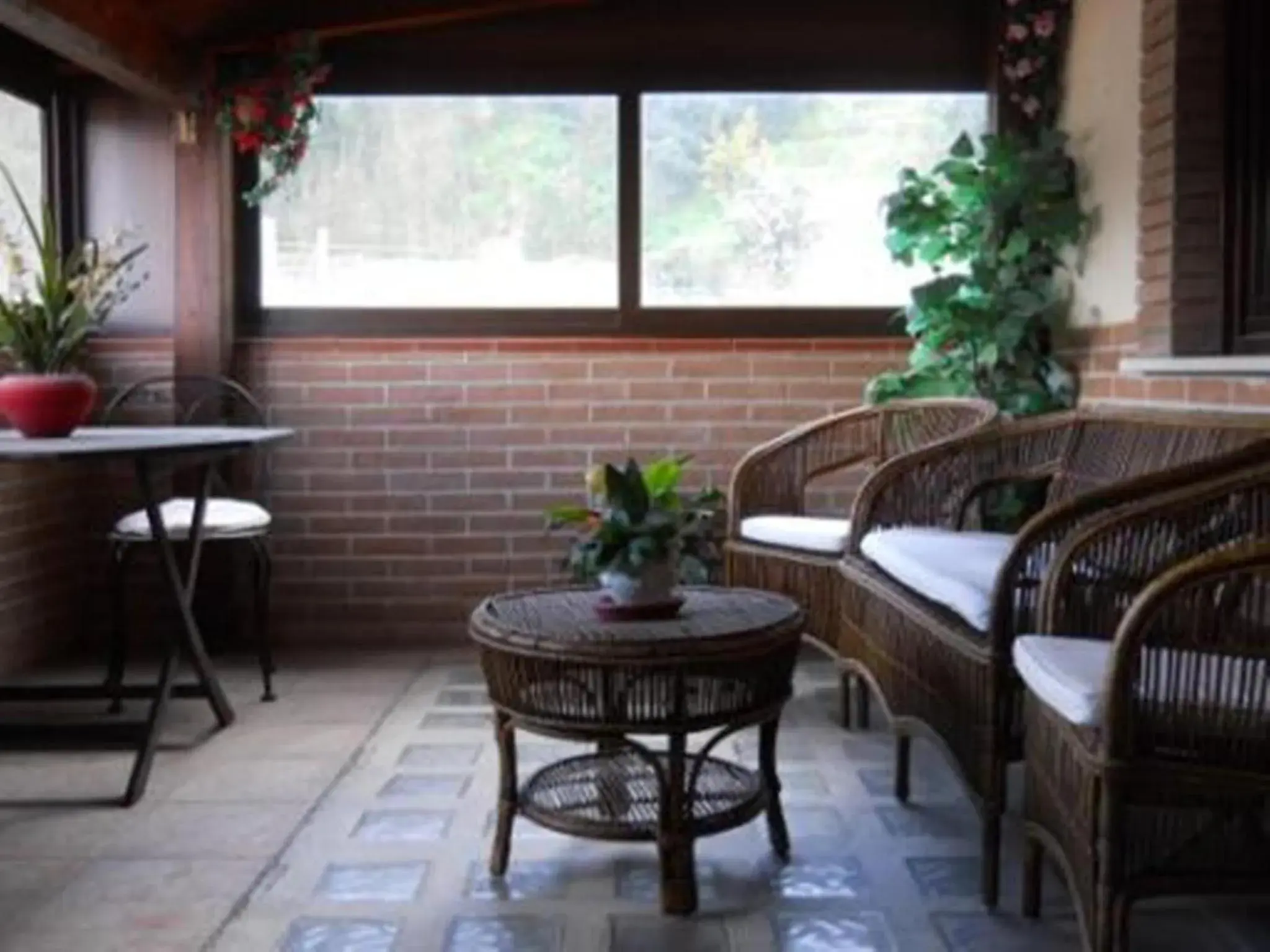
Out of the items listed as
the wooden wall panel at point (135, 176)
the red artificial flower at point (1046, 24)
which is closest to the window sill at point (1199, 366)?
the red artificial flower at point (1046, 24)

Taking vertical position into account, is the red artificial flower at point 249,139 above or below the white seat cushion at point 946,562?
above

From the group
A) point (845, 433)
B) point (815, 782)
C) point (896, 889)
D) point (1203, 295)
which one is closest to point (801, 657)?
point (845, 433)

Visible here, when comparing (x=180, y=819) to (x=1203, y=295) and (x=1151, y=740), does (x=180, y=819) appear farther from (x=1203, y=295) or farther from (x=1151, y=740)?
(x=1203, y=295)

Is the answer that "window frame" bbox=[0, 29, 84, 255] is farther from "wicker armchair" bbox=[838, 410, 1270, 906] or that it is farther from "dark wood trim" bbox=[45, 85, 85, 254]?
"wicker armchair" bbox=[838, 410, 1270, 906]

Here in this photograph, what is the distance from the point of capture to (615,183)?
481 centimetres

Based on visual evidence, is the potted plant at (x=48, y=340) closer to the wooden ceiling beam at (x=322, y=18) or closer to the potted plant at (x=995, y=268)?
the wooden ceiling beam at (x=322, y=18)

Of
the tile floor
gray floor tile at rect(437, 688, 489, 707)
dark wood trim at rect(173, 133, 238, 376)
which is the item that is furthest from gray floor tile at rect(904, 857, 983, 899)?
dark wood trim at rect(173, 133, 238, 376)

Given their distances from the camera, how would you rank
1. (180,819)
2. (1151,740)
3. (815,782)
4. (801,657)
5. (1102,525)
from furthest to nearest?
1. (801,657)
2. (815,782)
3. (180,819)
4. (1102,525)
5. (1151,740)

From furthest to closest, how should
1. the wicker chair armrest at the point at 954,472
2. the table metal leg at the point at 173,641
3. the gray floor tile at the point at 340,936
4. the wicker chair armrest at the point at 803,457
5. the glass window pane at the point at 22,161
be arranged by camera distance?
1. the glass window pane at the point at 22,161
2. the wicker chair armrest at the point at 803,457
3. the wicker chair armrest at the point at 954,472
4. the table metal leg at the point at 173,641
5. the gray floor tile at the point at 340,936

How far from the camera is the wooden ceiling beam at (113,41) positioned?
3422 mm

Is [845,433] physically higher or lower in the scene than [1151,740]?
higher

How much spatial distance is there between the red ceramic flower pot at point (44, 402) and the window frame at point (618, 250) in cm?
134

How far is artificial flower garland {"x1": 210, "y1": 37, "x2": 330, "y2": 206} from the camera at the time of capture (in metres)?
4.50

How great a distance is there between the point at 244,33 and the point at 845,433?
7.23 feet
